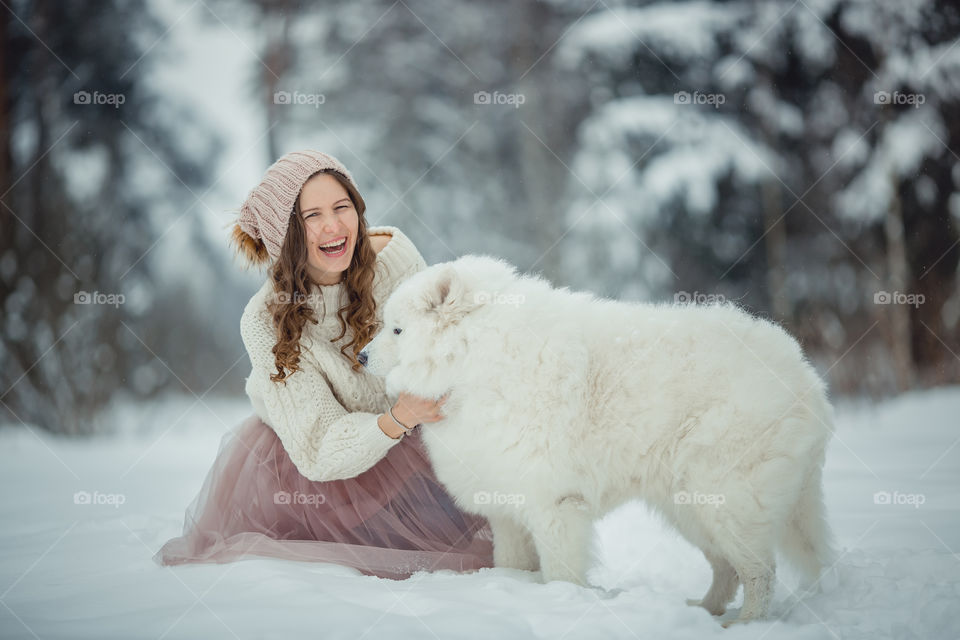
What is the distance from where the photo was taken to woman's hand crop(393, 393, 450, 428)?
3115 mm

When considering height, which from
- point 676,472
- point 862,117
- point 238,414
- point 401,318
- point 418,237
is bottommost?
point 238,414

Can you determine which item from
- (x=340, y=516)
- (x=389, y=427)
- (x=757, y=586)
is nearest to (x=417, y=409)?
(x=389, y=427)

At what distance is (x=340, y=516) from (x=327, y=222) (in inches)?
59.1

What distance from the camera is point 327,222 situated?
11.5 feet

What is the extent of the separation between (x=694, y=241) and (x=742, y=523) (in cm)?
804

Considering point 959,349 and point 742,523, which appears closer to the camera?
point 742,523

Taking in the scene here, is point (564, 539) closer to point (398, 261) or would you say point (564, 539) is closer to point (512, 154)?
point (398, 261)

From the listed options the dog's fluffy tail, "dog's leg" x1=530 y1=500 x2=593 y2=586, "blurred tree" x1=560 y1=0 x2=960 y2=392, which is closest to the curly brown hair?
"dog's leg" x1=530 y1=500 x2=593 y2=586

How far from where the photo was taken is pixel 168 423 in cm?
973

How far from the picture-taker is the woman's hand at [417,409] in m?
3.12

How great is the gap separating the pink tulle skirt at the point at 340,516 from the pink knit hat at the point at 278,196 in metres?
1.10

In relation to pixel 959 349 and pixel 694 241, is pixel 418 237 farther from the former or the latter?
pixel 959 349

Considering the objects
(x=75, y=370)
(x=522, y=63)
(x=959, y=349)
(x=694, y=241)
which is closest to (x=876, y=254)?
(x=959, y=349)

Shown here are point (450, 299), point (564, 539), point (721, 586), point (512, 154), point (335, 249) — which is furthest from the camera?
point (512, 154)
